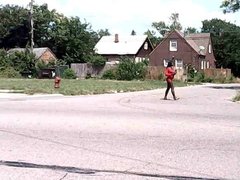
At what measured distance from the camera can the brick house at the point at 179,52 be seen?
257ft

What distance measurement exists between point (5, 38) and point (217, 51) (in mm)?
38043

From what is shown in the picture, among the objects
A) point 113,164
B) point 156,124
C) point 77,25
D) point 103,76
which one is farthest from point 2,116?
point 77,25

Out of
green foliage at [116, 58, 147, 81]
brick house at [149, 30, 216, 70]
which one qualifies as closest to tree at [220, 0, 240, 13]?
green foliage at [116, 58, 147, 81]

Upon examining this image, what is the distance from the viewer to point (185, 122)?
1398cm

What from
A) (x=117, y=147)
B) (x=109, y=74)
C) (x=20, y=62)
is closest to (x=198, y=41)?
(x=109, y=74)

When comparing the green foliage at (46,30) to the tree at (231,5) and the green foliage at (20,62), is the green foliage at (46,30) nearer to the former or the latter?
the green foliage at (20,62)

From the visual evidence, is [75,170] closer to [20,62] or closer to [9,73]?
[9,73]

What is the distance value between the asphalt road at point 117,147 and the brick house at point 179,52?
63617 mm

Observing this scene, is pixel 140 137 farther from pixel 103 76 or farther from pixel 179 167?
pixel 103 76

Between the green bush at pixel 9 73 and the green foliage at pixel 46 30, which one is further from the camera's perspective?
the green foliage at pixel 46 30

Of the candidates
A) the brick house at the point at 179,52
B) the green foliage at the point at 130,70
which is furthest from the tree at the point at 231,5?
the brick house at the point at 179,52

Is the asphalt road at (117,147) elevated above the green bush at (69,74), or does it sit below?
below

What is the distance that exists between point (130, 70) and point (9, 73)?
→ 1362cm

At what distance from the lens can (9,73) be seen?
2295 inches
